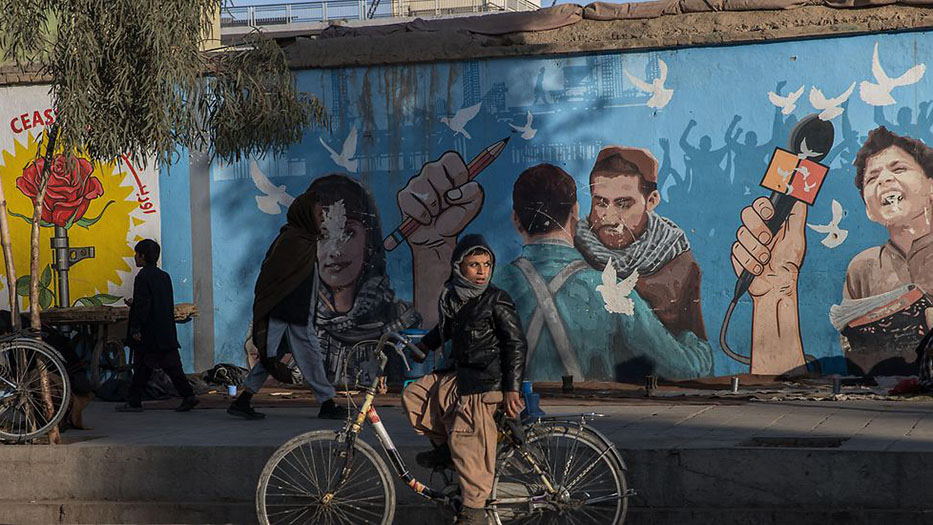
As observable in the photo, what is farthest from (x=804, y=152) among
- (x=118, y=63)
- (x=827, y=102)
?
(x=118, y=63)

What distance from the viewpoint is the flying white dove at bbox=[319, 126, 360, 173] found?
13820mm

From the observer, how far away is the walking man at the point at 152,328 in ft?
38.0

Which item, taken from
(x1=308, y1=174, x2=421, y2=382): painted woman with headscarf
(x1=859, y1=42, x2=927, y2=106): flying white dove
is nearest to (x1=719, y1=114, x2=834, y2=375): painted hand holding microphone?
(x1=859, y1=42, x2=927, y2=106): flying white dove

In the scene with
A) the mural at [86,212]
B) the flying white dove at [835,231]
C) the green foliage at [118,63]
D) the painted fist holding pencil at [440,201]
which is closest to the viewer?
the green foliage at [118,63]

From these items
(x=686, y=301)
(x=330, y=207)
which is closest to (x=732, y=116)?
(x=686, y=301)

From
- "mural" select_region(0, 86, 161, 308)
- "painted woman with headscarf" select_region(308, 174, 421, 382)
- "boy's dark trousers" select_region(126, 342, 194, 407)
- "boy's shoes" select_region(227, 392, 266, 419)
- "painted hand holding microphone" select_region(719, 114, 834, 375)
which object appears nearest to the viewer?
"boy's shoes" select_region(227, 392, 266, 419)

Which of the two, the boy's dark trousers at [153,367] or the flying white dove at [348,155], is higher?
the flying white dove at [348,155]

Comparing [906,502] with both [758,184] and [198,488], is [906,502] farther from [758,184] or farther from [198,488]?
[758,184]

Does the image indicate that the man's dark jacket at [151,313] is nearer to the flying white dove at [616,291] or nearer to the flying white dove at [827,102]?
the flying white dove at [616,291]

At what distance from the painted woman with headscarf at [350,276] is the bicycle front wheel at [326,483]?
703 cm

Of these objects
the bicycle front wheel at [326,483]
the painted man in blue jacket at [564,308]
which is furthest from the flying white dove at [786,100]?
the bicycle front wheel at [326,483]

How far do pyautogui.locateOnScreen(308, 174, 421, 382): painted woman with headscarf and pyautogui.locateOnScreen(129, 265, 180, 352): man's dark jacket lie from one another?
234 cm

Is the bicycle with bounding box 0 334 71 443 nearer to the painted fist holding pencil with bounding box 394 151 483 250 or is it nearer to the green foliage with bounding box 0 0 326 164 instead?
the green foliage with bounding box 0 0 326 164

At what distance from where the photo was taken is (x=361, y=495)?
6.61m
